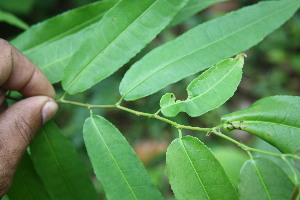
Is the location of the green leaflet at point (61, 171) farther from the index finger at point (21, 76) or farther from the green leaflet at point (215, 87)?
the green leaflet at point (215, 87)

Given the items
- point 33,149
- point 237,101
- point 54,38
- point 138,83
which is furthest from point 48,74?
point 237,101

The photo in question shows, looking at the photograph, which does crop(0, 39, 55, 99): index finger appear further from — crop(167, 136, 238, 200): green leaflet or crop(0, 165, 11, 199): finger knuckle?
crop(167, 136, 238, 200): green leaflet

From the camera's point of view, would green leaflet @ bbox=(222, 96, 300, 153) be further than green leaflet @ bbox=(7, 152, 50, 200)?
No

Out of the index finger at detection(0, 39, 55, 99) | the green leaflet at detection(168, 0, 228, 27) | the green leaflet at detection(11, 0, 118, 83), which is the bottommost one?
the index finger at detection(0, 39, 55, 99)

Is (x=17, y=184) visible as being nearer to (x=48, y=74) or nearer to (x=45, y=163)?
(x=45, y=163)

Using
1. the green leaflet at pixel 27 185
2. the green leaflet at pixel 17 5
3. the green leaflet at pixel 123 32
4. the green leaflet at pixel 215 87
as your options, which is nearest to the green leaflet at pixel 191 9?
the green leaflet at pixel 123 32

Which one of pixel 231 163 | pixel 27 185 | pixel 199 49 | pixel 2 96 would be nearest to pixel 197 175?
pixel 199 49

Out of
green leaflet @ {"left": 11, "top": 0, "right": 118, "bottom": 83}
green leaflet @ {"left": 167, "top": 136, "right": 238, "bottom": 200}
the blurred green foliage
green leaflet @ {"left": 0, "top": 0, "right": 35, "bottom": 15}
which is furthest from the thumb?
green leaflet @ {"left": 0, "top": 0, "right": 35, "bottom": 15}

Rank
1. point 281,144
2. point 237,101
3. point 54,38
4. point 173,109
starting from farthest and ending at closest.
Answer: point 237,101, point 54,38, point 173,109, point 281,144
